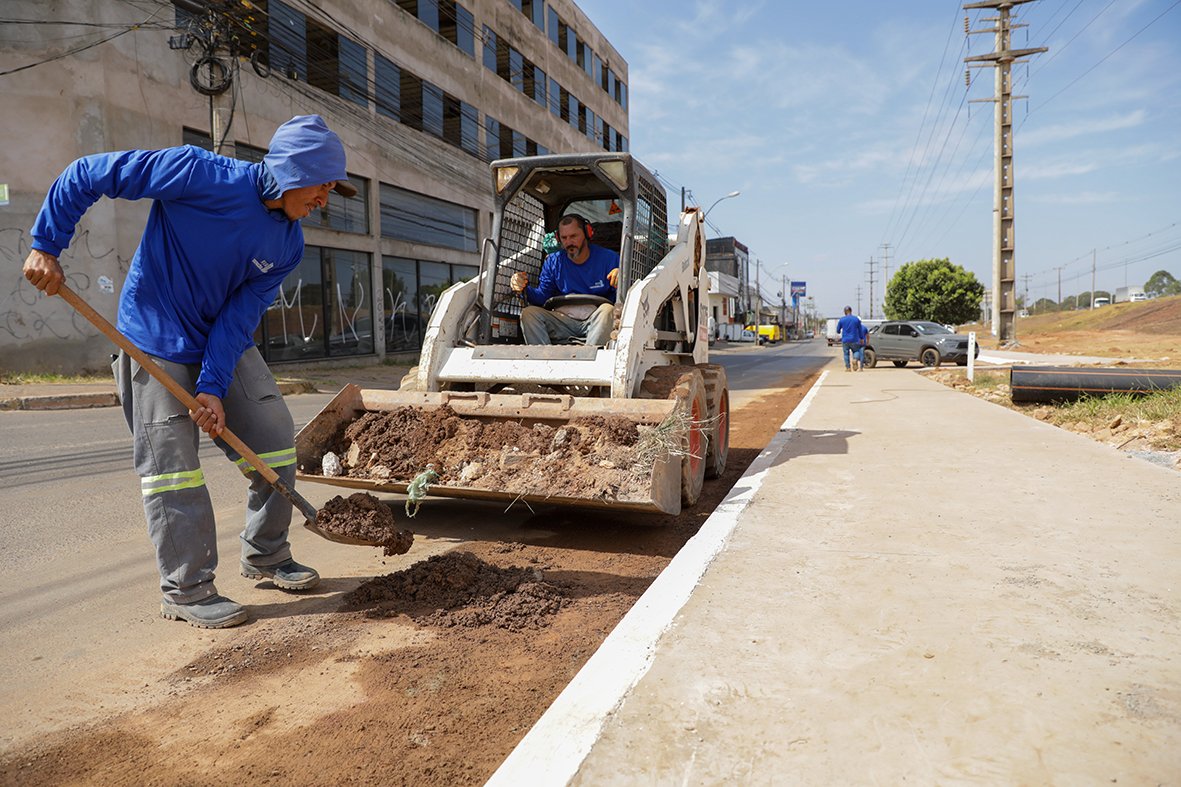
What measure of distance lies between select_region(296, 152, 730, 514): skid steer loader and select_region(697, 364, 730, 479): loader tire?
15 mm

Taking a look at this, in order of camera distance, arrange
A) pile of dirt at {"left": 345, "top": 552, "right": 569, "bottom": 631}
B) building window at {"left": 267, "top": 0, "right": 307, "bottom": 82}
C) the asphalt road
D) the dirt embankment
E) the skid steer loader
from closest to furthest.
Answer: the asphalt road → pile of dirt at {"left": 345, "top": 552, "right": 569, "bottom": 631} → the skid steer loader → building window at {"left": 267, "top": 0, "right": 307, "bottom": 82} → the dirt embankment

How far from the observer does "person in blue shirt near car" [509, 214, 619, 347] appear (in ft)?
19.4

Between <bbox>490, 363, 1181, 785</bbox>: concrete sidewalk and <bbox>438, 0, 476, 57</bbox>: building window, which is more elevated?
<bbox>438, 0, 476, 57</bbox>: building window

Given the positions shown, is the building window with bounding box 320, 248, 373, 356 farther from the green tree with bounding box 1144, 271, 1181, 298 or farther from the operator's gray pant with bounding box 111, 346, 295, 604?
the green tree with bounding box 1144, 271, 1181, 298

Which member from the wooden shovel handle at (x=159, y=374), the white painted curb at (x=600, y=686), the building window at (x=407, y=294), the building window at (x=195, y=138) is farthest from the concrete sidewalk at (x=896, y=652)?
the building window at (x=407, y=294)

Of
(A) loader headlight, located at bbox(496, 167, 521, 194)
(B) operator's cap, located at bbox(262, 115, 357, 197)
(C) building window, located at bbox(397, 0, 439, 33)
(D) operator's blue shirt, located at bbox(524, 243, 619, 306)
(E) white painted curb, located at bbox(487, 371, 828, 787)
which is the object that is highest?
(C) building window, located at bbox(397, 0, 439, 33)

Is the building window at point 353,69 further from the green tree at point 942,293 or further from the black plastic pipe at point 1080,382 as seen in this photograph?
the green tree at point 942,293

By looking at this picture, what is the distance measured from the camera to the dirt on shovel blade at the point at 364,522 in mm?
3344

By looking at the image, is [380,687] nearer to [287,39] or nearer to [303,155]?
[303,155]

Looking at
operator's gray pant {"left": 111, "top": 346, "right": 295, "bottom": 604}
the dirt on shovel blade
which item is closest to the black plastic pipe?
the dirt on shovel blade

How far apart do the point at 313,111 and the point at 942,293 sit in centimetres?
4465

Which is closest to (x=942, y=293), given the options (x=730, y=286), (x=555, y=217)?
(x=730, y=286)

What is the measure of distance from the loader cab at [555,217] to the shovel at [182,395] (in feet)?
9.06

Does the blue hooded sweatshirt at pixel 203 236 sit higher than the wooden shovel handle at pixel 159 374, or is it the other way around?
the blue hooded sweatshirt at pixel 203 236
